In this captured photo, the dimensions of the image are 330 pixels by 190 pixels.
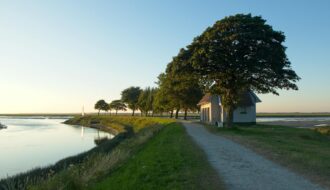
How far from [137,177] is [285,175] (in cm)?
469

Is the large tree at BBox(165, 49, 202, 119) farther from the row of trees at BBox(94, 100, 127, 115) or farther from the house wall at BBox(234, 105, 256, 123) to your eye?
the row of trees at BBox(94, 100, 127, 115)

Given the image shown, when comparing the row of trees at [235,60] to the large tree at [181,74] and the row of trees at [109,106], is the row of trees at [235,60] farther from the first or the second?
the row of trees at [109,106]

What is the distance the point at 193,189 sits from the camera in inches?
405

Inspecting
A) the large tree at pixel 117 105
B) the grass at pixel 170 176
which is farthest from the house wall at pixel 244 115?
the large tree at pixel 117 105

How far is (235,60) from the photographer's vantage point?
1321 inches

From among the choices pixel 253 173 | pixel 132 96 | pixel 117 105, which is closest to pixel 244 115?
pixel 253 173

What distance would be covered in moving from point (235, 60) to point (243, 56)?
0.81 meters

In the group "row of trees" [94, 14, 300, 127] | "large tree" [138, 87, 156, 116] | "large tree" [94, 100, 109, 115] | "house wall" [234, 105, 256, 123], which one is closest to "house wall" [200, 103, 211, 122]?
"house wall" [234, 105, 256, 123]

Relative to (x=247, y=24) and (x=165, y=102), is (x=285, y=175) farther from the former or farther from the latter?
(x=165, y=102)

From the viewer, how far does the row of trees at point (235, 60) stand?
33.0 m

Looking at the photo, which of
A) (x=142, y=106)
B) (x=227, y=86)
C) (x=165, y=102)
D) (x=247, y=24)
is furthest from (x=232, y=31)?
(x=142, y=106)

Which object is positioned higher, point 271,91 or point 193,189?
point 271,91

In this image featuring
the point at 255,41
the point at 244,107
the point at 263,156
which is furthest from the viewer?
the point at 244,107

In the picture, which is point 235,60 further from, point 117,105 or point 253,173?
point 117,105
